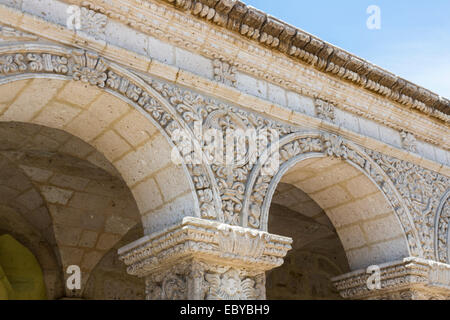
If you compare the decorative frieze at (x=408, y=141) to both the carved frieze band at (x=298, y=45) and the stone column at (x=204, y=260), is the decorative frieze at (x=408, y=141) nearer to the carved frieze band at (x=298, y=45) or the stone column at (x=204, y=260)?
the carved frieze band at (x=298, y=45)

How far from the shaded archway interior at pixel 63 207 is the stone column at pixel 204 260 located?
5.37ft

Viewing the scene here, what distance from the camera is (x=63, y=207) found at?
17.4 ft

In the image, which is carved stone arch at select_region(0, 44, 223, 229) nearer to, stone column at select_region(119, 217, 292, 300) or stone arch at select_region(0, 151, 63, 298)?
stone column at select_region(119, 217, 292, 300)

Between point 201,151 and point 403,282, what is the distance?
204 centimetres

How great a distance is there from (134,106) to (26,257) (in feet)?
9.16

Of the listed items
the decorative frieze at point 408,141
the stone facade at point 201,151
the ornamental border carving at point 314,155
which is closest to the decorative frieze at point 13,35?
the stone facade at point 201,151

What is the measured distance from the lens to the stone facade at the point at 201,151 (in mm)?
3359

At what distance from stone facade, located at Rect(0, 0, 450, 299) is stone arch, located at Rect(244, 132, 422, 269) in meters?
0.01

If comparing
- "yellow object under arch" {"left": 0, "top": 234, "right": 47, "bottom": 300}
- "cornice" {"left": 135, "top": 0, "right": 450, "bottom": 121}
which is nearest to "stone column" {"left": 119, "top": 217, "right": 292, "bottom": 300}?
"cornice" {"left": 135, "top": 0, "right": 450, "bottom": 121}

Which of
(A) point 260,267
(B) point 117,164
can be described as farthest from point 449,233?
(B) point 117,164

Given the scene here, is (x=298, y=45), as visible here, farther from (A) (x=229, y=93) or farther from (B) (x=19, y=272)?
(B) (x=19, y=272)

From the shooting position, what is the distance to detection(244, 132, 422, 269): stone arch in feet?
12.3

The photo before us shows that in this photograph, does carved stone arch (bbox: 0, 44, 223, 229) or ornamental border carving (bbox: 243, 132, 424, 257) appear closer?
carved stone arch (bbox: 0, 44, 223, 229)

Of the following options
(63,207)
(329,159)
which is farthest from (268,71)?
(63,207)
